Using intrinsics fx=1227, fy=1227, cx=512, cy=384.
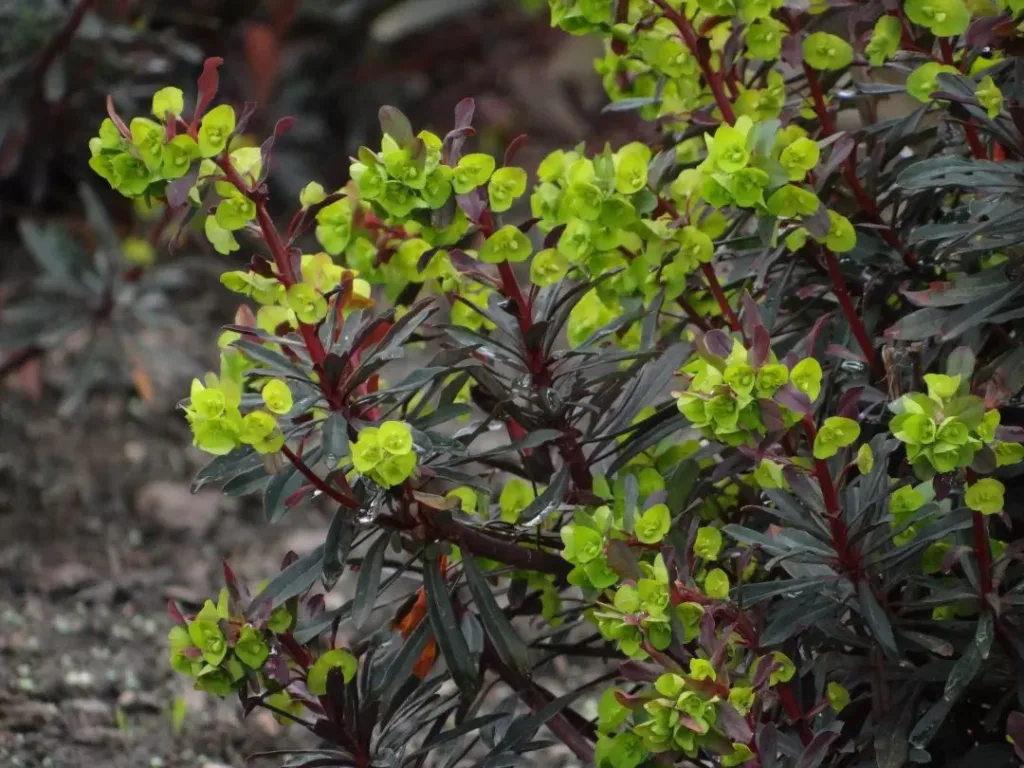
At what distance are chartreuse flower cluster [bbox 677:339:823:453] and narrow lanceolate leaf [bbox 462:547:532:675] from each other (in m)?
0.36

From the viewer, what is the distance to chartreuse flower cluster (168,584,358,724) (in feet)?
4.62

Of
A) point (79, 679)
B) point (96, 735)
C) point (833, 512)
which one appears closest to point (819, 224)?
point (833, 512)

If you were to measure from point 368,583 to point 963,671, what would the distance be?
0.63 meters

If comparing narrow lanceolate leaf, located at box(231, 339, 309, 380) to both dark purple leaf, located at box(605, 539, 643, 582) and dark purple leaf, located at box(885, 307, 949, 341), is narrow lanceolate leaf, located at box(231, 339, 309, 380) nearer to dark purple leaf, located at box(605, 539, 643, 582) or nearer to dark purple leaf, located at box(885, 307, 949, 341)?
dark purple leaf, located at box(605, 539, 643, 582)

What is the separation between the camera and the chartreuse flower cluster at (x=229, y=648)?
1.41m

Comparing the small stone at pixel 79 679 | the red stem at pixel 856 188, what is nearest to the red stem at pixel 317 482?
the red stem at pixel 856 188

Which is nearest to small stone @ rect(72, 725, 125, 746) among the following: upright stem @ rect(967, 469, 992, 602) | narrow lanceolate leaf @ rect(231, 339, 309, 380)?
narrow lanceolate leaf @ rect(231, 339, 309, 380)

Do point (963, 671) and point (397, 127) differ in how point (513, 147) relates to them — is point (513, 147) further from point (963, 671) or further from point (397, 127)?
point (963, 671)

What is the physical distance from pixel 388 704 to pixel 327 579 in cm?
21

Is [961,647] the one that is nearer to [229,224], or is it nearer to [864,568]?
[864,568]

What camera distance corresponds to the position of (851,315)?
55.7 inches

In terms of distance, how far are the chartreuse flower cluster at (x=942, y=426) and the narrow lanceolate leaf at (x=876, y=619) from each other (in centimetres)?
18

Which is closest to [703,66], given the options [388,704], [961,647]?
[961,647]

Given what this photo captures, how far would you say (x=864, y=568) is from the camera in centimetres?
130
